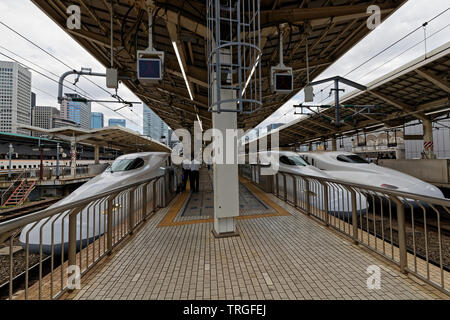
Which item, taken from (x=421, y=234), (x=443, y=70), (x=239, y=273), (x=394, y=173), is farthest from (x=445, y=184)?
(x=239, y=273)

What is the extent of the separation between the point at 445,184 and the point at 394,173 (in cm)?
657

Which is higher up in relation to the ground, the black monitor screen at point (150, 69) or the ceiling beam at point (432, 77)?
the ceiling beam at point (432, 77)

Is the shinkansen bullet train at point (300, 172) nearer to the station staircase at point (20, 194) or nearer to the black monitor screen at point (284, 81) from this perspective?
the black monitor screen at point (284, 81)

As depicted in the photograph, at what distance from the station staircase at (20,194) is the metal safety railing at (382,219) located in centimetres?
1427

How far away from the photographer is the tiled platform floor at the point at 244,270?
214 centimetres

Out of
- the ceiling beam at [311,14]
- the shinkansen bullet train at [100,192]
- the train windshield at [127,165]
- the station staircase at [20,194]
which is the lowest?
the station staircase at [20,194]

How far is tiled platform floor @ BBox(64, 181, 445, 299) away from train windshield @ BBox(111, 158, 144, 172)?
2956mm

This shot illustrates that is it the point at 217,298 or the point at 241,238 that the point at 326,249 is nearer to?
the point at 241,238

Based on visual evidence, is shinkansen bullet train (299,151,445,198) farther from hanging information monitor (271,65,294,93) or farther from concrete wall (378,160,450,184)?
concrete wall (378,160,450,184)

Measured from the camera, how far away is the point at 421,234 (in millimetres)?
5492

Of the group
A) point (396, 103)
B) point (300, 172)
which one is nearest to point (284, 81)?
point (300, 172)

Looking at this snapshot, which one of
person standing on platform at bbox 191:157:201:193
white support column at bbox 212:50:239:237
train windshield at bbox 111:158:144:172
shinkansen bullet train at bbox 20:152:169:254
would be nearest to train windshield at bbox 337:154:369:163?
person standing on platform at bbox 191:157:201:193

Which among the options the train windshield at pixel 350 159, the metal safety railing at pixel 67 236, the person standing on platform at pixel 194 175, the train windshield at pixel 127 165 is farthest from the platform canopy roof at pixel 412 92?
the metal safety railing at pixel 67 236

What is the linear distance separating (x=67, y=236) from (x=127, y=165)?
2731mm
